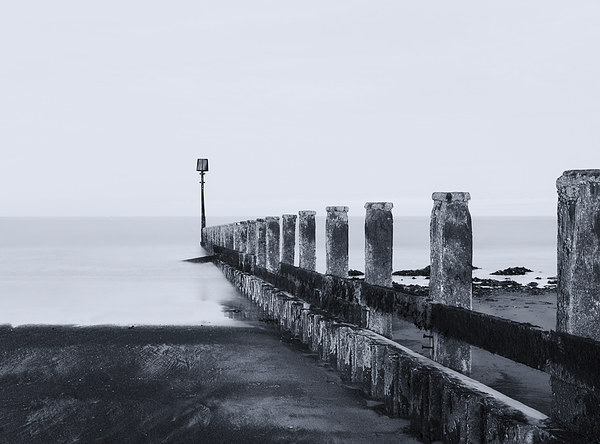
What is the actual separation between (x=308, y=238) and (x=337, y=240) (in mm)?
1693

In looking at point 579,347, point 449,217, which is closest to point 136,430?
point 449,217

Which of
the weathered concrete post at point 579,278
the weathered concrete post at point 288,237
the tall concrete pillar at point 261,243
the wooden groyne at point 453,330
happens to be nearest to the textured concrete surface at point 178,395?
the wooden groyne at point 453,330

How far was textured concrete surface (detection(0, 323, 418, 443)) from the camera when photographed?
4.80 meters

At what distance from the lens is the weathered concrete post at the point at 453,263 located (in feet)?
15.1

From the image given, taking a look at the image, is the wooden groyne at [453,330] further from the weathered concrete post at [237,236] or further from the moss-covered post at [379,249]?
the weathered concrete post at [237,236]

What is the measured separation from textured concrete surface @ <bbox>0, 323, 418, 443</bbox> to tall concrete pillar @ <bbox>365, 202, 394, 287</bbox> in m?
0.97

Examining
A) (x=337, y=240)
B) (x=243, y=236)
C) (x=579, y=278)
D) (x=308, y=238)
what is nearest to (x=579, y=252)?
(x=579, y=278)

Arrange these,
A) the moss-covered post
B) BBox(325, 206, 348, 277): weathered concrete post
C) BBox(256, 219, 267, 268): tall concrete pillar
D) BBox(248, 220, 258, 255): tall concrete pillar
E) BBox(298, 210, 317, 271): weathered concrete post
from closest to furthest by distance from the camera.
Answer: the moss-covered post → BBox(325, 206, 348, 277): weathered concrete post → BBox(298, 210, 317, 271): weathered concrete post → BBox(256, 219, 267, 268): tall concrete pillar → BBox(248, 220, 258, 255): tall concrete pillar

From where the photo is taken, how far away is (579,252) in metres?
3.09

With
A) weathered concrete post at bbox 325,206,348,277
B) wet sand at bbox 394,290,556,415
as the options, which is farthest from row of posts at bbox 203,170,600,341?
wet sand at bbox 394,290,556,415

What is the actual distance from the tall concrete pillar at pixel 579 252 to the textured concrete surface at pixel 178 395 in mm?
1755

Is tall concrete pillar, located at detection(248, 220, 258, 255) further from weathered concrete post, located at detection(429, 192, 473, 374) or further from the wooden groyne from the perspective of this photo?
weathered concrete post, located at detection(429, 192, 473, 374)

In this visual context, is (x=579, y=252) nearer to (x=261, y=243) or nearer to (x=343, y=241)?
(x=343, y=241)

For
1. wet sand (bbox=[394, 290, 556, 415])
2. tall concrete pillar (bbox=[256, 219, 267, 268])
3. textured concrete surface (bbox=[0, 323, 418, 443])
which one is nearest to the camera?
textured concrete surface (bbox=[0, 323, 418, 443])
